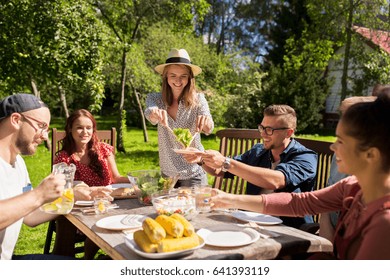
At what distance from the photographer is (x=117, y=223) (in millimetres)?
2219

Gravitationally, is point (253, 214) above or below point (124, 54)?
below

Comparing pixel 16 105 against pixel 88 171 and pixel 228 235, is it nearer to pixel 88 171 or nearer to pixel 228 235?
pixel 228 235

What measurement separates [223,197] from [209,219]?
0.17m

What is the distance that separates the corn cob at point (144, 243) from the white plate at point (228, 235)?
322 millimetres

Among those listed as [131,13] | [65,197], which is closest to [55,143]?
[65,197]

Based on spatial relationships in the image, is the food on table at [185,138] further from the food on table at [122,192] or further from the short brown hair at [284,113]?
the short brown hair at [284,113]

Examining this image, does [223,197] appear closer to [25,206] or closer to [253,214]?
[253,214]

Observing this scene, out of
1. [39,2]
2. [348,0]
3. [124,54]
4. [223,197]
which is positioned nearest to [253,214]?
[223,197]

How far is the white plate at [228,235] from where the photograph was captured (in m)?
1.91

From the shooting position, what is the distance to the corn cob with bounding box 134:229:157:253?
1.71 meters

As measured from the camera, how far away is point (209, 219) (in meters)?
2.41

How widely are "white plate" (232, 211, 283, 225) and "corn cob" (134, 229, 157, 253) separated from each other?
79 cm

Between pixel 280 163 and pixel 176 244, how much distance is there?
157cm

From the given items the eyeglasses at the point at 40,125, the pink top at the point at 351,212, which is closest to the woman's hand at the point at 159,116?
the eyeglasses at the point at 40,125
